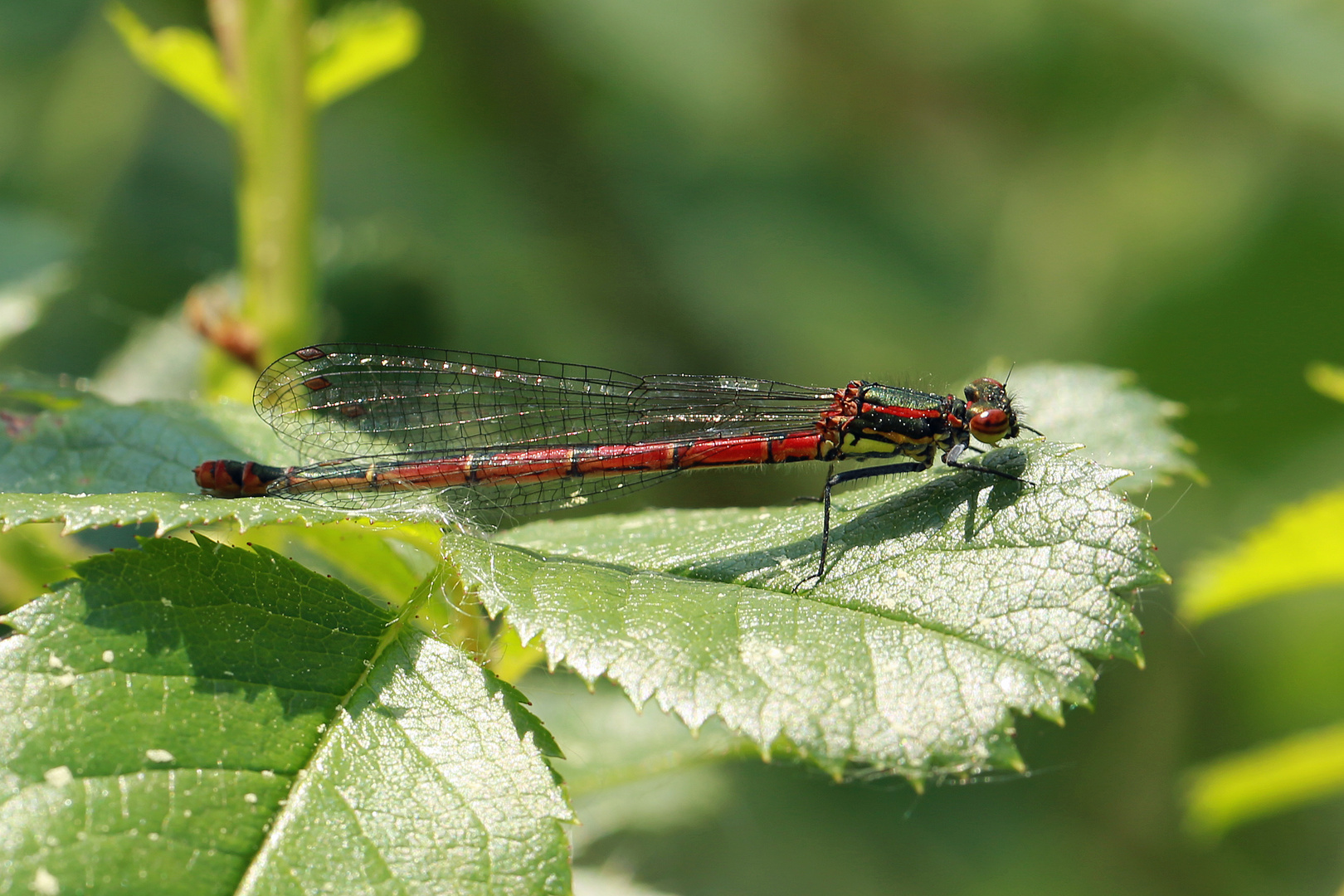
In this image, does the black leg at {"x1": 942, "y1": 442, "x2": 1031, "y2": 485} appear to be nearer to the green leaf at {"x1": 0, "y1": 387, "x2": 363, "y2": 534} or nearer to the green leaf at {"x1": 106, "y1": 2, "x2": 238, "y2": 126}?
the green leaf at {"x1": 0, "y1": 387, "x2": 363, "y2": 534}

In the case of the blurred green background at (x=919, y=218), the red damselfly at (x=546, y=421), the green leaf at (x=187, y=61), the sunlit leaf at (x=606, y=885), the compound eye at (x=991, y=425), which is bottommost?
the sunlit leaf at (x=606, y=885)

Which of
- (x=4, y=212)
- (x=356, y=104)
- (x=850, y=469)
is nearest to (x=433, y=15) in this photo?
(x=356, y=104)

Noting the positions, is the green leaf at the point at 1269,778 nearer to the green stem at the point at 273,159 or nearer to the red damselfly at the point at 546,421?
the red damselfly at the point at 546,421

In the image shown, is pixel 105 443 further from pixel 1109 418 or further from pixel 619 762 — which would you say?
pixel 1109 418

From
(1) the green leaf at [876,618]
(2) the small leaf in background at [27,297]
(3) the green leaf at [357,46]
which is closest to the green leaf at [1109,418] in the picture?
(1) the green leaf at [876,618]

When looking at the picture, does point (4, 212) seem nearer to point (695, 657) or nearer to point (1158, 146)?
point (695, 657)

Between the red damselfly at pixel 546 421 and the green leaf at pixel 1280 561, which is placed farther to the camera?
the red damselfly at pixel 546 421
